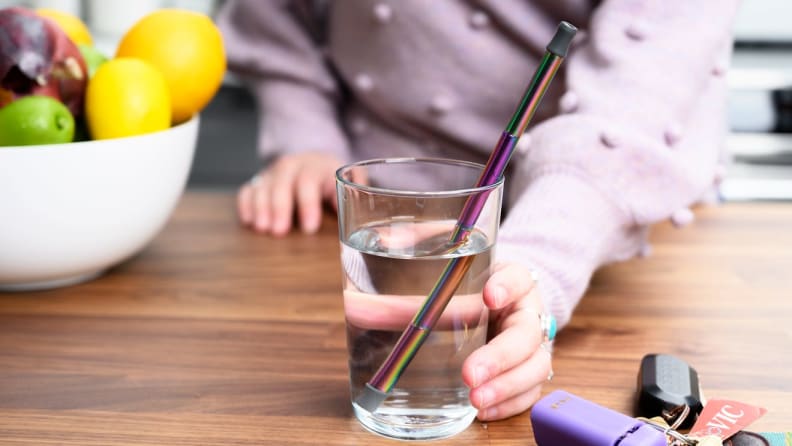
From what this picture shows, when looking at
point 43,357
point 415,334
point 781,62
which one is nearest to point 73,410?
point 43,357

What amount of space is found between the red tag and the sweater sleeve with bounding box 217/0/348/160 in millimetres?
693

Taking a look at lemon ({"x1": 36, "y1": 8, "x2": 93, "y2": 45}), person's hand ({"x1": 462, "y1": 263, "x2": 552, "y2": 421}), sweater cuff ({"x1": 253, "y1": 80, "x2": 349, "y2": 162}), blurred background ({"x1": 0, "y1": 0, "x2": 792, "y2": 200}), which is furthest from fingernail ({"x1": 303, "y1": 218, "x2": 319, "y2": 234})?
blurred background ({"x1": 0, "y1": 0, "x2": 792, "y2": 200})

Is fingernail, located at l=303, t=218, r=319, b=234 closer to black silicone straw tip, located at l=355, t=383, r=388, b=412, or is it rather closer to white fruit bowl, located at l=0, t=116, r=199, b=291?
white fruit bowl, located at l=0, t=116, r=199, b=291

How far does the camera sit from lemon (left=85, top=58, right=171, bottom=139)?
702mm

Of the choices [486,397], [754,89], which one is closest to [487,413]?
[486,397]

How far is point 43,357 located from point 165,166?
0.21 m

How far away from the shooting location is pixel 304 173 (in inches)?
39.9

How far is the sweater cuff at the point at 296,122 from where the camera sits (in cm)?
110

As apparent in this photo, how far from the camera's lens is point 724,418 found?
0.49 metres

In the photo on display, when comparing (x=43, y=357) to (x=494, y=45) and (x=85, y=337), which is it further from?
(x=494, y=45)

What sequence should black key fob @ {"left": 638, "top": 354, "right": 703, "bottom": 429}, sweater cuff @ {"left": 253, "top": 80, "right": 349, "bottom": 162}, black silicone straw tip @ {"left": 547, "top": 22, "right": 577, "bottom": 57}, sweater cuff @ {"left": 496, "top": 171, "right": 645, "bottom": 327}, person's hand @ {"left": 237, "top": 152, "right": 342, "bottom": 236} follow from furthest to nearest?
sweater cuff @ {"left": 253, "top": 80, "right": 349, "bottom": 162}, person's hand @ {"left": 237, "top": 152, "right": 342, "bottom": 236}, sweater cuff @ {"left": 496, "top": 171, "right": 645, "bottom": 327}, black key fob @ {"left": 638, "top": 354, "right": 703, "bottom": 429}, black silicone straw tip @ {"left": 547, "top": 22, "right": 577, "bottom": 57}

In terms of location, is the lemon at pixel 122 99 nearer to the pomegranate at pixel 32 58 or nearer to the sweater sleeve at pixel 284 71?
the pomegranate at pixel 32 58

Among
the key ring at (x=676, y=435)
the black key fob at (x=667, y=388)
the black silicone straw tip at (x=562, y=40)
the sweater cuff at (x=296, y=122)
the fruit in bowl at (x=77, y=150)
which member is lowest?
the sweater cuff at (x=296, y=122)

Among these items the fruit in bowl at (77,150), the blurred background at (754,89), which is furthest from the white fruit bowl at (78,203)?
the blurred background at (754,89)
